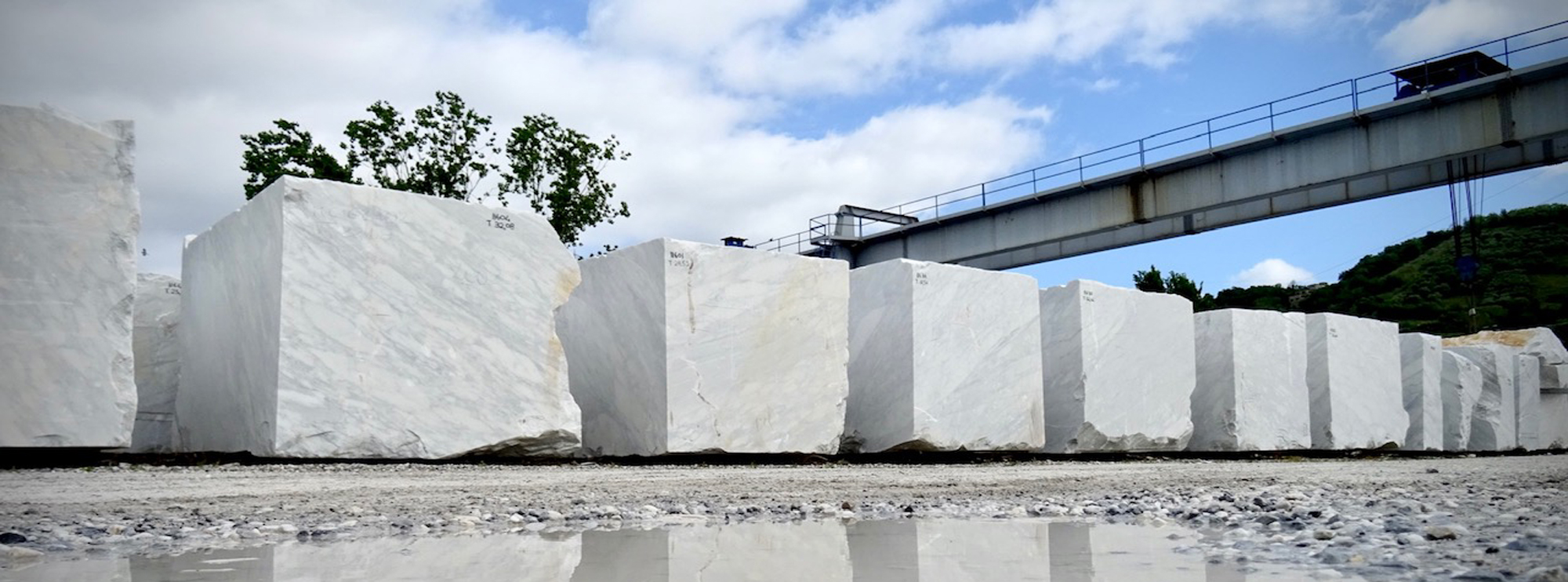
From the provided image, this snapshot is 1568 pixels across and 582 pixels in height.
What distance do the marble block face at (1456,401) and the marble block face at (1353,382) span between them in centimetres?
336

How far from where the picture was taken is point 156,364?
1148cm

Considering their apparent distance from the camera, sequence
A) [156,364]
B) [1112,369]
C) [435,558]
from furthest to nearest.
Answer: [1112,369]
[156,364]
[435,558]

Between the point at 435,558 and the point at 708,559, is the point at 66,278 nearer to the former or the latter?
the point at 435,558

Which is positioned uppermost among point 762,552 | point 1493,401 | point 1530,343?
point 1530,343

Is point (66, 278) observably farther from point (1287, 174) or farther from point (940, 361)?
point (1287, 174)

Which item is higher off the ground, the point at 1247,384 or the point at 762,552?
the point at 1247,384

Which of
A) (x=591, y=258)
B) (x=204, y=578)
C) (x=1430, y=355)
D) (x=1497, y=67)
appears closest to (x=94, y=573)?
(x=204, y=578)

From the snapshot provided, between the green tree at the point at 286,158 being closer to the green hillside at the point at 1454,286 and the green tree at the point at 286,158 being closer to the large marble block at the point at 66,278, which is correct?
the large marble block at the point at 66,278

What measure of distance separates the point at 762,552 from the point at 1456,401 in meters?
24.5

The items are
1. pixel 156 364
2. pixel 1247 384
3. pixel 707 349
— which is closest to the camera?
pixel 707 349

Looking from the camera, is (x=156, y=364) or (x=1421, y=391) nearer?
(x=156, y=364)

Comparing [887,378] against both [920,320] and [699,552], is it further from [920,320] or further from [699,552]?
[699,552]

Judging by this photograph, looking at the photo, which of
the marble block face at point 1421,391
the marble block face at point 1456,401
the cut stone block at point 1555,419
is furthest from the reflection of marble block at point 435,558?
the cut stone block at point 1555,419

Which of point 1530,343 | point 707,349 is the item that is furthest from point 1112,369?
point 1530,343
